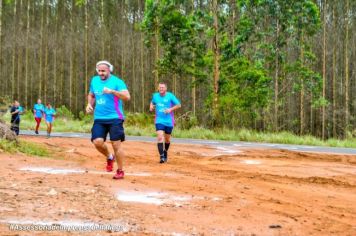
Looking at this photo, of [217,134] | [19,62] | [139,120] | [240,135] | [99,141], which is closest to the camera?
[99,141]

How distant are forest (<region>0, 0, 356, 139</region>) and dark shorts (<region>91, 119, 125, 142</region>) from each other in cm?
1316

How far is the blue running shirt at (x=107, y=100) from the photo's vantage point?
8.29 m

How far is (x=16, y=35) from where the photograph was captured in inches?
2340

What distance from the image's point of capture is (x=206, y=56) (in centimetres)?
2620

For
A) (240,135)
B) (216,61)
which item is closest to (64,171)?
(240,135)

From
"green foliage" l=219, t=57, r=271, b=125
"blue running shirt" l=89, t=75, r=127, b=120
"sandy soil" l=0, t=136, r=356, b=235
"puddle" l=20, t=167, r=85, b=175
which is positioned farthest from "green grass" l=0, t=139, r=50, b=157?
"green foliage" l=219, t=57, r=271, b=125

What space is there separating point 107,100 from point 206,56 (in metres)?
18.2

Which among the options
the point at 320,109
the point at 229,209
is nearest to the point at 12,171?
the point at 229,209

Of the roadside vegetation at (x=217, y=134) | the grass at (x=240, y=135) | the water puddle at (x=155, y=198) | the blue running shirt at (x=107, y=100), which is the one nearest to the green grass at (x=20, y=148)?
the blue running shirt at (x=107, y=100)

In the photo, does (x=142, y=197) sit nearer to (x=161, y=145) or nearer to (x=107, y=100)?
(x=107, y=100)

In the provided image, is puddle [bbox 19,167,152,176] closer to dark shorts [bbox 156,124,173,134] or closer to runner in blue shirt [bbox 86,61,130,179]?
runner in blue shirt [bbox 86,61,130,179]

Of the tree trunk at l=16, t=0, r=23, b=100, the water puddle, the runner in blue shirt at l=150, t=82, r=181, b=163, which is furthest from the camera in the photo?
the tree trunk at l=16, t=0, r=23, b=100

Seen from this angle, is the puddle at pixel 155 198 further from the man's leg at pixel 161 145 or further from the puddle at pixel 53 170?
the man's leg at pixel 161 145

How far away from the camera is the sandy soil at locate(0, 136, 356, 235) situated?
4.87m
